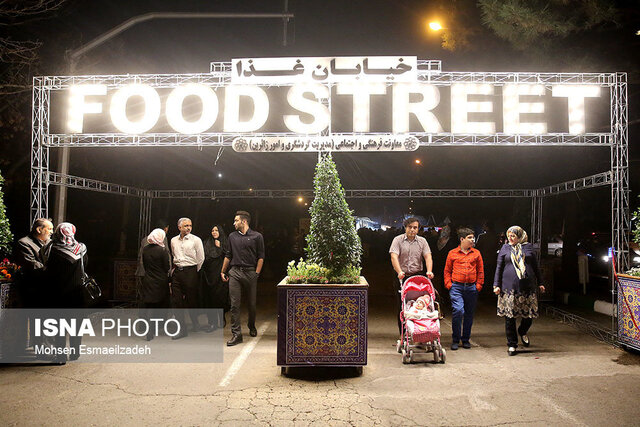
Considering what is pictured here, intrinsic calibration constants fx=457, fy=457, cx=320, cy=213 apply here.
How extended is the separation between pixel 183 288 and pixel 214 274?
1069mm

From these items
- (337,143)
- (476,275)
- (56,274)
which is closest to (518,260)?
(476,275)

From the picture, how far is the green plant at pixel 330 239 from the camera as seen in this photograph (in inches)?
235

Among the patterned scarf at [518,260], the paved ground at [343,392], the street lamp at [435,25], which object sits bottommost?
the paved ground at [343,392]

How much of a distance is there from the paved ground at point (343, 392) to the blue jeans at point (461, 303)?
0.35 metres

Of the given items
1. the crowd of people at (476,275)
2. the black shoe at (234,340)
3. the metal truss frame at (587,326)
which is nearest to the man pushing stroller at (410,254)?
the crowd of people at (476,275)

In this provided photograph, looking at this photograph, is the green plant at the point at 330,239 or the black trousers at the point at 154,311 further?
the black trousers at the point at 154,311

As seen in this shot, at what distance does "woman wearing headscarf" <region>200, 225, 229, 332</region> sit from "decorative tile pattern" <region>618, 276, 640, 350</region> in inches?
264

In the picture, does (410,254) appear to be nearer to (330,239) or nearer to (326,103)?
(330,239)

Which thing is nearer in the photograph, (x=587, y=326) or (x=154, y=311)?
(x=154, y=311)

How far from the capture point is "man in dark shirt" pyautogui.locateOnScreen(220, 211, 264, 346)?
23.9 feet

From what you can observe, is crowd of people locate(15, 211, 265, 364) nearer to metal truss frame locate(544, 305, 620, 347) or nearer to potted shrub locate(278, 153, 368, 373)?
potted shrub locate(278, 153, 368, 373)

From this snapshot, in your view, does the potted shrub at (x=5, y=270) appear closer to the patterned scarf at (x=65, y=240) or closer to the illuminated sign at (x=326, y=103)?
the patterned scarf at (x=65, y=240)

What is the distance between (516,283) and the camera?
6762 mm

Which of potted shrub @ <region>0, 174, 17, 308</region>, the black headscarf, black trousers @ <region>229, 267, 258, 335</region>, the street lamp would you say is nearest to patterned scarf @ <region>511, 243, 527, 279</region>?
black trousers @ <region>229, 267, 258, 335</region>
